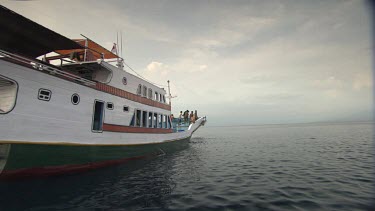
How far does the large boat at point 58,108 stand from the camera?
7.25m

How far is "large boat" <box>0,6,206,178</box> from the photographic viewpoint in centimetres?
725

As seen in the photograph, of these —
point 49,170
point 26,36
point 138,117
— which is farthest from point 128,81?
point 49,170

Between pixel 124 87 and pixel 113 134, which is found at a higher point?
pixel 124 87

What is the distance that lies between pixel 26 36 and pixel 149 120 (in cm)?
1008

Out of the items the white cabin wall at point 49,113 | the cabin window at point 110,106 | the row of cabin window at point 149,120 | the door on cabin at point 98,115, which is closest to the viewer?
the white cabin wall at point 49,113

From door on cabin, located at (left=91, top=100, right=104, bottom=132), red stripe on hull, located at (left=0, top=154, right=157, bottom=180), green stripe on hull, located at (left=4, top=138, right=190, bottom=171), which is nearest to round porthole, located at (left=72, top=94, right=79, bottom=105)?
door on cabin, located at (left=91, top=100, right=104, bottom=132)

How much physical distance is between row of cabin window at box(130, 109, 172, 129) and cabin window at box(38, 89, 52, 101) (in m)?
5.54

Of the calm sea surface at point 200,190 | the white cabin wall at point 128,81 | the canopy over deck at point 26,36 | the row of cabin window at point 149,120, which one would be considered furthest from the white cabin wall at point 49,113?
the row of cabin window at point 149,120

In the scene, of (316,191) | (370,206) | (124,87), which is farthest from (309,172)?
(124,87)

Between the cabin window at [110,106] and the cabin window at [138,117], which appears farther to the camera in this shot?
the cabin window at [138,117]

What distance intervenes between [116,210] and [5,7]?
8.08 meters

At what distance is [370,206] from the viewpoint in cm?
571

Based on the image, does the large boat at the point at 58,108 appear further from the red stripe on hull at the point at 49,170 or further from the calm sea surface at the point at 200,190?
the calm sea surface at the point at 200,190

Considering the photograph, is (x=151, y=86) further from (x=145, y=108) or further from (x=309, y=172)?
(x=309, y=172)
